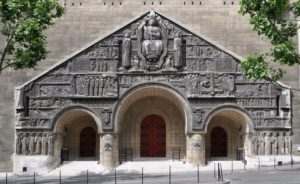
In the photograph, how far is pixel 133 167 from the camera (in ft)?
96.4

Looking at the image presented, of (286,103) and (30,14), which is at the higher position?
(30,14)

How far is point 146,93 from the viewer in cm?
3103

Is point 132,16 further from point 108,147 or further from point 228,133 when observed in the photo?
point 228,133

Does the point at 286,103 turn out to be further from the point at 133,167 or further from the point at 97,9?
the point at 97,9

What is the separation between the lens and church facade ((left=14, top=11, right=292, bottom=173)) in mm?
29562

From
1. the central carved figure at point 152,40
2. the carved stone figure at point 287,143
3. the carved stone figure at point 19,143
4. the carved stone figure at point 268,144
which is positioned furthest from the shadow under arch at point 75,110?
the carved stone figure at point 287,143

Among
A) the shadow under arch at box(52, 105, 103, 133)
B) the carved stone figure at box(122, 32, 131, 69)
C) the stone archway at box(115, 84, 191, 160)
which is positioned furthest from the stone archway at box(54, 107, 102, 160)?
the carved stone figure at box(122, 32, 131, 69)

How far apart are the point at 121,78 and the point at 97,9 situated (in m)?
7.56

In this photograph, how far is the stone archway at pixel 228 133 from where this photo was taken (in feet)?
98.0

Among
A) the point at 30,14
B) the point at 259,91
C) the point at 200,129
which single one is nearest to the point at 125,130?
the point at 200,129

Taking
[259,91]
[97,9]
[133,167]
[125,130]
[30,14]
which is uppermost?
[97,9]

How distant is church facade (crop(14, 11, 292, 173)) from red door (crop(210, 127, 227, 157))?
2.12 meters

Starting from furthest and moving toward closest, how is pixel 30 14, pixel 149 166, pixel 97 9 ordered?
pixel 97 9, pixel 149 166, pixel 30 14

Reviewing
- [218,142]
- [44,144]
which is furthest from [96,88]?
[218,142]
